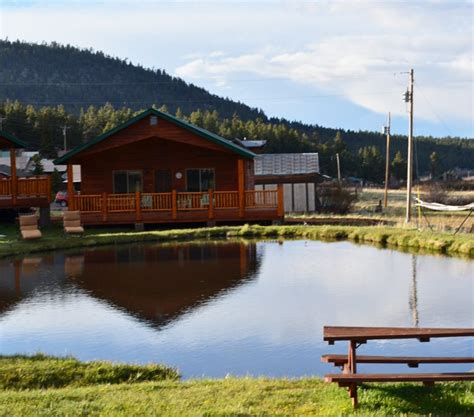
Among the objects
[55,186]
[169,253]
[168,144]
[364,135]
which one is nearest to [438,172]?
[364,135]

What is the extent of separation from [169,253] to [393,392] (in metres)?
14.1

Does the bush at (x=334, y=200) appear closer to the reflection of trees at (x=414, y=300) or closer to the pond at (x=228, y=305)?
the pond at (x=228, y=305)

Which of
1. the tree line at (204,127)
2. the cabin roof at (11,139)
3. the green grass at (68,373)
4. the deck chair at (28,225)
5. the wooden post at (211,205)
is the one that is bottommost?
the green grass at (68,373)

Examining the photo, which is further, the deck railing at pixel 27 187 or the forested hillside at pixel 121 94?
the forested hillside at pixel 121 94

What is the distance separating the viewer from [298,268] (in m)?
17.2

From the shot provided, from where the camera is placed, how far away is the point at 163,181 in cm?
3064

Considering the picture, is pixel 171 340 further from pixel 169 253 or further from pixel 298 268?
pixel 169 253

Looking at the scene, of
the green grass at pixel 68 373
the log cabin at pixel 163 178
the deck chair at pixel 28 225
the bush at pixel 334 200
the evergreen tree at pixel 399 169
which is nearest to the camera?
the green grass at pixel 68 373

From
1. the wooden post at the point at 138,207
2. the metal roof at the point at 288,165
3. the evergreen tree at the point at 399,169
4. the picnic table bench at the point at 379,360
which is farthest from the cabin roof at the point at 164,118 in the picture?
the evergreen tree at the point at 399,169

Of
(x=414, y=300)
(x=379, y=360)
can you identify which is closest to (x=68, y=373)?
(x=379, y=360)

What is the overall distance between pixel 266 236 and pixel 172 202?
4962 mm

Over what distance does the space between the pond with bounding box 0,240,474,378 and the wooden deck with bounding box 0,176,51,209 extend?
8557mm

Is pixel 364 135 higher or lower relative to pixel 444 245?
higher

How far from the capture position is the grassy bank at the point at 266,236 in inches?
806
